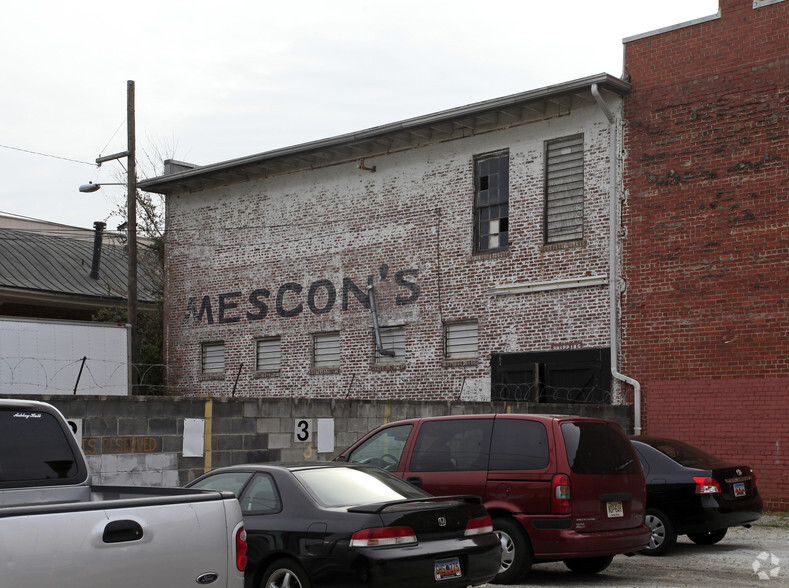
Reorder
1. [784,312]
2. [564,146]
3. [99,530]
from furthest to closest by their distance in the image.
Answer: [564,146]
[784,312]
[99,530]

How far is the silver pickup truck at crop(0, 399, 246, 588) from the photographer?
492 centimetres

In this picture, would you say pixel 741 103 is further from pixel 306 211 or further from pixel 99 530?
pixel 99 530

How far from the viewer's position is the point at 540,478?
9984mm

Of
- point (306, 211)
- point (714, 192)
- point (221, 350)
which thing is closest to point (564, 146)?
point (714, 192)

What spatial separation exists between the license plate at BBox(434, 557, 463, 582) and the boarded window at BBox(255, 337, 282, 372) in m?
18.1

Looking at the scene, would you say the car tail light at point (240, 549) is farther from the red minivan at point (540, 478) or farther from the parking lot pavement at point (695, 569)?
the parking lot pavement at point (695, 569)

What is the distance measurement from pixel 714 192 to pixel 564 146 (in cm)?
349

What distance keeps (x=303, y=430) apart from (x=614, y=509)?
22.1 feet

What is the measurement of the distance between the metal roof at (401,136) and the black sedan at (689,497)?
9.17 meters

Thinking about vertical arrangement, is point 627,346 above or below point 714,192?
below

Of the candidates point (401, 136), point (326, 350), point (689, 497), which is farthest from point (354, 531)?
point (326, 350)

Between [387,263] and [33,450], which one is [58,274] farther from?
[33,450]

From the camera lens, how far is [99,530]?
5.21 meters

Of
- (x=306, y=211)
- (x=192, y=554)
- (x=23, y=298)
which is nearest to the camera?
(x=192, y=554)
